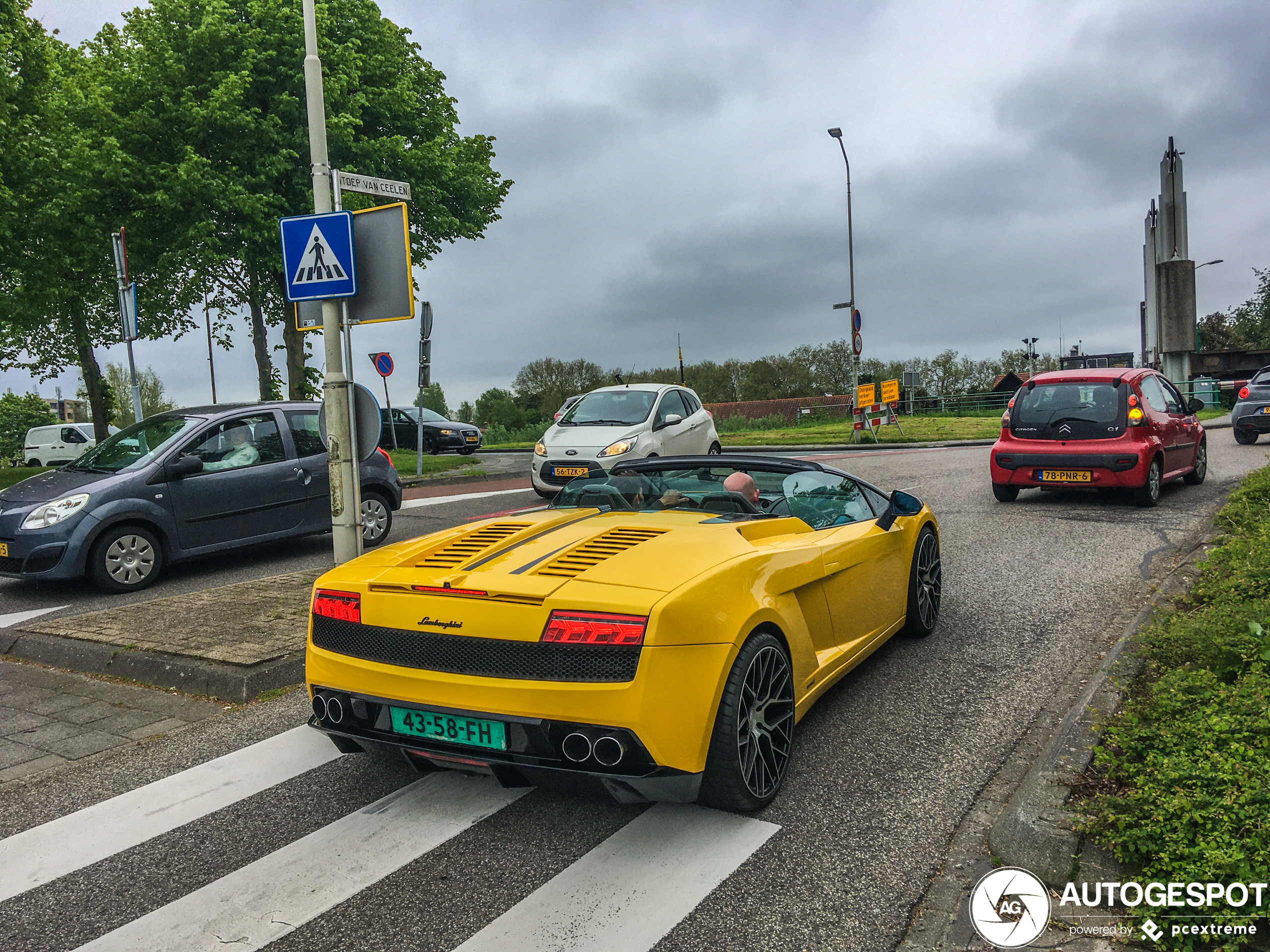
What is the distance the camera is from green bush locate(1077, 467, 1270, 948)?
242 cm

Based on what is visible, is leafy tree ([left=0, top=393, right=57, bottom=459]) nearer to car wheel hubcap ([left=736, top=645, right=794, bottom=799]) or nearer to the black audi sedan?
the black audi sedan

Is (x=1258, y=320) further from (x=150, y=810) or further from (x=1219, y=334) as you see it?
(x=150, y=810)

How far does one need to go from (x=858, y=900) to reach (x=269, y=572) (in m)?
6.94

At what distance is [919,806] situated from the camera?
10.4ft

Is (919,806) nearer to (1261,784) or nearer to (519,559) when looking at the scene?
(1261,784)

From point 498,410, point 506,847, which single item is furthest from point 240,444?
point 498,410

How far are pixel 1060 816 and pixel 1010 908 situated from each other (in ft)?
1.64

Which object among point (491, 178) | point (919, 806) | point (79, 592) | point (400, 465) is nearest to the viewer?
point (919, 806)

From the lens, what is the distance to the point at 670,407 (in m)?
12.9

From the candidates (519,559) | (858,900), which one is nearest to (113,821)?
(519,559)

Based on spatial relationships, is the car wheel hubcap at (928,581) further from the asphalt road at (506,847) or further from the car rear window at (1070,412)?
the car rear window at (1070,412)

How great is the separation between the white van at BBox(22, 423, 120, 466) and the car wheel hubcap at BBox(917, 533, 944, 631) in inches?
1545

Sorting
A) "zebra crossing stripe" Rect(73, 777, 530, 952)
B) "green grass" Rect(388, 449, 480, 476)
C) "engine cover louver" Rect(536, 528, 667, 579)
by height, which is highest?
"engine cover louver" Rect(536, 528, 667, 579)

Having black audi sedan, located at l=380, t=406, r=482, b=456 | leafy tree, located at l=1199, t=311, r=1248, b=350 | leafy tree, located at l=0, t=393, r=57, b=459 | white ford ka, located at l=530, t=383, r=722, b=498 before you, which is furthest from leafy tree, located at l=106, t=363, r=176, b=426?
leafy tree, located at l=1199, t=311, r=1248, b=350
